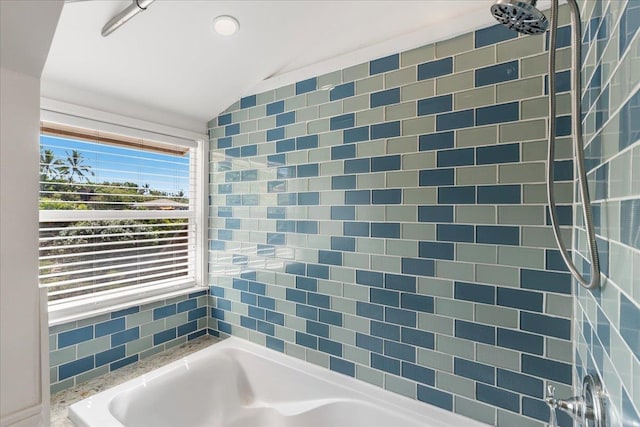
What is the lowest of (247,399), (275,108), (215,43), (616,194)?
(247,399)

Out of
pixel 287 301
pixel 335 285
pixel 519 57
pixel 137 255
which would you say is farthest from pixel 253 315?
pixel 519 57

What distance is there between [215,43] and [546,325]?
6.72 feet

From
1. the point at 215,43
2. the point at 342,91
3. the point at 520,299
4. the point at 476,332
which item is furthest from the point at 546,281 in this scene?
the point at 215,43

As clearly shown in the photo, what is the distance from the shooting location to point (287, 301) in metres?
2.02

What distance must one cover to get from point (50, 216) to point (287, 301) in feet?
4.47

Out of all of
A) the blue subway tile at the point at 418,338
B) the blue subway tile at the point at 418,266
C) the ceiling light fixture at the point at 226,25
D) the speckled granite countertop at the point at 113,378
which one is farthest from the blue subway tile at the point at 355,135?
the speckled granite countertop at the point at 113,378

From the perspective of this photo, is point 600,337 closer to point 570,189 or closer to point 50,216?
point 570,189

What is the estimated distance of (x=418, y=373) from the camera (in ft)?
5.14

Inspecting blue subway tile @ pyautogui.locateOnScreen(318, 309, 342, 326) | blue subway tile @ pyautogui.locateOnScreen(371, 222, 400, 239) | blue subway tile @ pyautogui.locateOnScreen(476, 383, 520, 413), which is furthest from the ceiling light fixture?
blue subway tile @ pyautogui.locateOnScreen(476, 383, 520, 413)

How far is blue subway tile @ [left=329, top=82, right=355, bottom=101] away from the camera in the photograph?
1.77 metres

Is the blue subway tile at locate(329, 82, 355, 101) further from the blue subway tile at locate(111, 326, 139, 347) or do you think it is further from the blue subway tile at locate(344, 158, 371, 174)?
the blue subway tile at locate(111, 326, 139, 347)

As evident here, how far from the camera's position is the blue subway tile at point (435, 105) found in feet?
4.87

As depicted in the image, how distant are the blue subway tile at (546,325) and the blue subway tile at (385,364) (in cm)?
61

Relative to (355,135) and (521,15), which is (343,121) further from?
(521,15)
